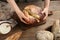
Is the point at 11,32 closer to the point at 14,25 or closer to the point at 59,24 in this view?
the point at 14,25

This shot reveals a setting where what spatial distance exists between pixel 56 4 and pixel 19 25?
0.30 m

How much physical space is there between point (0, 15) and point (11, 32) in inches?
4.6

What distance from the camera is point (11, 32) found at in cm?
106

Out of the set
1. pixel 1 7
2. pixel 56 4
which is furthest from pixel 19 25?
pixel 56 4

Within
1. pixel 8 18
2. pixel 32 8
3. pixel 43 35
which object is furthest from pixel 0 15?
pixel 43 35

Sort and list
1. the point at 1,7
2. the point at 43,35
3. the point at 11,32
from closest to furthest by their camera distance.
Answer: the point at 43,35, the point at 11,32, the point at 1,7

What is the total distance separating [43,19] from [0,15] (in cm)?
21

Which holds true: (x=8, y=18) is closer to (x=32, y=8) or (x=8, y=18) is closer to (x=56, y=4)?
(x=32, y=8)

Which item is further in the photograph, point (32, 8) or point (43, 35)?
point (32, 8)

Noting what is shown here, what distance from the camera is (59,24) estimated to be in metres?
1.09

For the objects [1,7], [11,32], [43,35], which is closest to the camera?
[43,35]

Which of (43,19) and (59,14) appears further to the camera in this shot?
(59,14)

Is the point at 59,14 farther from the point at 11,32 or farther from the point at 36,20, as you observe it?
the point at 11,32

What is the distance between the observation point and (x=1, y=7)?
1212 mm
